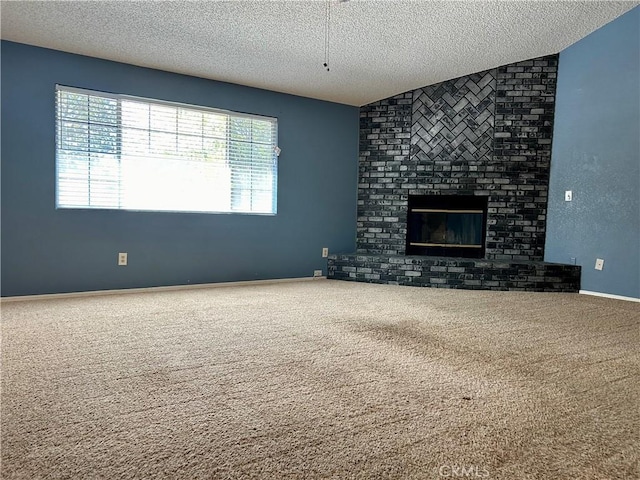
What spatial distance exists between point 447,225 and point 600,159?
5.61 feet

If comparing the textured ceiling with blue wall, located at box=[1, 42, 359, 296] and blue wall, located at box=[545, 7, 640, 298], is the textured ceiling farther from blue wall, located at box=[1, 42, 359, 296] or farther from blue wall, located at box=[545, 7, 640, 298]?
blue wall, located at box=[545, 7, 640, 298]

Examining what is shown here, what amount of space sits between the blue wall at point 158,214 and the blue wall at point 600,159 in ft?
7.85

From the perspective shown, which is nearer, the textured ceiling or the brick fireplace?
the textured ceiling

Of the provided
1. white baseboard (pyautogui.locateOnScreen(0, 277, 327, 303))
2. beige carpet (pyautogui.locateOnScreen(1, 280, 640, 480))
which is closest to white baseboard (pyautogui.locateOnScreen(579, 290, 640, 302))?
beige carpet (pyautogui.locateOnScreen(1, 280, 640, 480))

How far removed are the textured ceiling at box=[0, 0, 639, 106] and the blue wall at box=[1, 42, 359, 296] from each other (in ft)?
0.68

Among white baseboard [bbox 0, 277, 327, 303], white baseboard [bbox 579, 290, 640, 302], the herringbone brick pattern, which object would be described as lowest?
white baseboard [bbox 0, 277, 327, 303]

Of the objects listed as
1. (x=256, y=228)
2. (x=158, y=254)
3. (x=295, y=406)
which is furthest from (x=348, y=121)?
(x=295, y=406)

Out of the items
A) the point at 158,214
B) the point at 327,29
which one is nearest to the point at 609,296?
the point at 327,29

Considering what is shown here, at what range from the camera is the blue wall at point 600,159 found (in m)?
4.02

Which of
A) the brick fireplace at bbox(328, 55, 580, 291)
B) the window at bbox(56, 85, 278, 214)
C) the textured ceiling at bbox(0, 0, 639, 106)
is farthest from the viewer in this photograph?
the brick fireplace at bbox(328, 55, 580, 291)

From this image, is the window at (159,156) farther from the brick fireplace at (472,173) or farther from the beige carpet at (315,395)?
the brick fireplace at (472,173)

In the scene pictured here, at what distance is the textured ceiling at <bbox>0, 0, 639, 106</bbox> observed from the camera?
3.09 meters

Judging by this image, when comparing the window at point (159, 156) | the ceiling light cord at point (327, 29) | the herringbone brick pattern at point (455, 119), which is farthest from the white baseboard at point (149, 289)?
the ceiling light cord at point (327, 29)

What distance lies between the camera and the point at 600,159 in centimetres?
430
